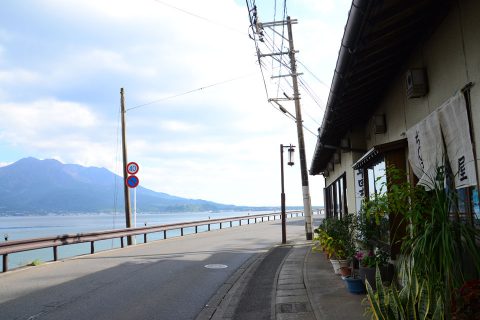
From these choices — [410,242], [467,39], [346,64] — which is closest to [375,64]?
[346,64]

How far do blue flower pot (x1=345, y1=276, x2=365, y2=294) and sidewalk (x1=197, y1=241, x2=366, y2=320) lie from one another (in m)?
0.13

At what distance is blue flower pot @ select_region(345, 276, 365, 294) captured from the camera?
737 centimetres

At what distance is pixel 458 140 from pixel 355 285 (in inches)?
149

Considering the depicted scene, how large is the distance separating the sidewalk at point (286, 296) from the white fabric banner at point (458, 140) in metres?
2.56

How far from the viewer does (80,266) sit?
1230 cm

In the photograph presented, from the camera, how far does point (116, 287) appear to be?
29.9 feet

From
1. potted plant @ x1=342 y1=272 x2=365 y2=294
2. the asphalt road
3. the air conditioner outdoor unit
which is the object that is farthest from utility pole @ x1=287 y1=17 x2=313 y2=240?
the air conditioner outdoor unit

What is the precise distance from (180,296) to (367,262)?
3630 mm

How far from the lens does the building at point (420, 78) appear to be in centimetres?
431

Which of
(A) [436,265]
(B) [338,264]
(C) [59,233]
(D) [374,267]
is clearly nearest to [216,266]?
(B) [338,264]

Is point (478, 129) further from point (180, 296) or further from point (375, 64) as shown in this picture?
point (180, 296)

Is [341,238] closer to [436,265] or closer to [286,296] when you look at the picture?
[286,296]

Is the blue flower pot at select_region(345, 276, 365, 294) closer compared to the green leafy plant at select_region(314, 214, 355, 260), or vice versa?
the blue flower pot at select_region(345, 276, 365, 294)

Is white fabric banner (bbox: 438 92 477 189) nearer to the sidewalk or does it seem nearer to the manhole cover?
the sidewalk
